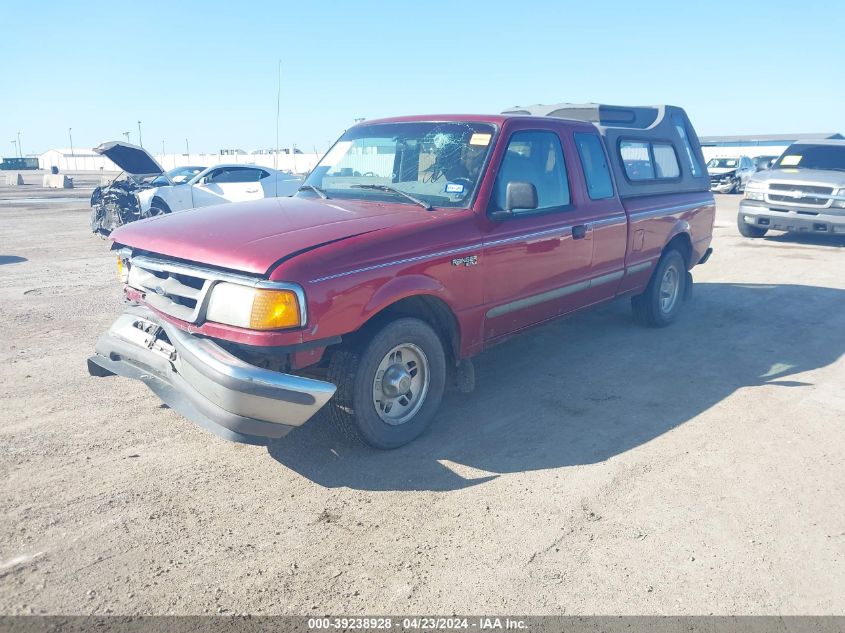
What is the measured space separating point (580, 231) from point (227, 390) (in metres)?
3.14

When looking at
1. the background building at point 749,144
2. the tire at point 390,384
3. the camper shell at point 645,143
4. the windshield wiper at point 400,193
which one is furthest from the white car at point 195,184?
the background building at point 749,144

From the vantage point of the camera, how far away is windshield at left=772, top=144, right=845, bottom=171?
12805 mm

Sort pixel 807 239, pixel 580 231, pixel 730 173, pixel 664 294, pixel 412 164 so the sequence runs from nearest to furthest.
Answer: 1. pixel 412 164
2. pixel 580 231
3. pixel 664 294
4. pixel 807 239
5. pixel 730 173

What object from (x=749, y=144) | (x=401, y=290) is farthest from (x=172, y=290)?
(x=749, y=144)

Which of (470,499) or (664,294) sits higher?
(664,294)

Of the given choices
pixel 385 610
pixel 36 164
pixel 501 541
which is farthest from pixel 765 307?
pixel 36 164

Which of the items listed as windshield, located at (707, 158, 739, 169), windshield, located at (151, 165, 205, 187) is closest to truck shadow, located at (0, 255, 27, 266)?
windshield, located at (151, 165, 205, 187)

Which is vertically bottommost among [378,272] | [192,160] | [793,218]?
[192,160]

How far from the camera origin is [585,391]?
5102 millimetres

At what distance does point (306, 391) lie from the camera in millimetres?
3316

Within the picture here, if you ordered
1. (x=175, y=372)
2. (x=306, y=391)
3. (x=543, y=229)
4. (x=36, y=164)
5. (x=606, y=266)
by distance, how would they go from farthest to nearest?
(x=36, y=164)
(x=606, y=266)
(x=543, y=229)
(x=175, y=372)
(x=306, y=391)

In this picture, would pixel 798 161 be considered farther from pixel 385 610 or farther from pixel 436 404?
pixel 385 610

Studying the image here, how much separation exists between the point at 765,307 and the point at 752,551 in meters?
5.47

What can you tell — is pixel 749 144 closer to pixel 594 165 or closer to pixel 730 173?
pixel 730 173
